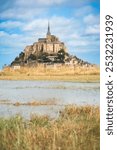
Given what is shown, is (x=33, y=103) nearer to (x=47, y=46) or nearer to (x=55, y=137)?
(x=47, y=46)

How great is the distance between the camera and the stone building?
4.77 m

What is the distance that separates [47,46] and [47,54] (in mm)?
103

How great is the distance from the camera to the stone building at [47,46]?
4766 mm

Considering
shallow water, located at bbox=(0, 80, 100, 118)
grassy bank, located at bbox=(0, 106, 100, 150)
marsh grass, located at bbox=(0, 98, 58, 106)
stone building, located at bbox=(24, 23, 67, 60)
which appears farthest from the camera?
shallow water, located at bbox=(0, 80, 100, 118)

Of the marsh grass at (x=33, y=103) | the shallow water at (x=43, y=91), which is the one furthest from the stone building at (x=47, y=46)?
the shallow water at (x=43, y=91)

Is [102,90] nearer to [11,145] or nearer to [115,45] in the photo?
[115,45]

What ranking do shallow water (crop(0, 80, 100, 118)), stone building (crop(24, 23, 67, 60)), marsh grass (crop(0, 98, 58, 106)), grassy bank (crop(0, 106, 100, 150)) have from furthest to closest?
shallow water (crop(0, 80, 100, 118))
marsh grass (crop(0, 98, 58, 106))
stone building (crop(24, 23, 67, 60))
grassy bank (crop(0, 106, 100, 150))

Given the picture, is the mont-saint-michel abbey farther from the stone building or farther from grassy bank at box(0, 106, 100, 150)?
grassy bank at box(0, 106, 100, 150)

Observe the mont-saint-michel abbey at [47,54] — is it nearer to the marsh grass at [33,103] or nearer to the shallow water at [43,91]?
the marsh grass at [33,103]

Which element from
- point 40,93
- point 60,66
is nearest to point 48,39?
point 60,66

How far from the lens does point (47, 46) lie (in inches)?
185

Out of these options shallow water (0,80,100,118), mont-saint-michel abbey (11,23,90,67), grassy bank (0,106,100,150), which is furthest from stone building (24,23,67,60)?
shallow water (0,80,100,118)

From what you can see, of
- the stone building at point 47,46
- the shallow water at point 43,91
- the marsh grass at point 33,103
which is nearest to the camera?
the stone building at point 47,46

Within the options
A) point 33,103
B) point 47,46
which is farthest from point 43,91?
point 47,46
